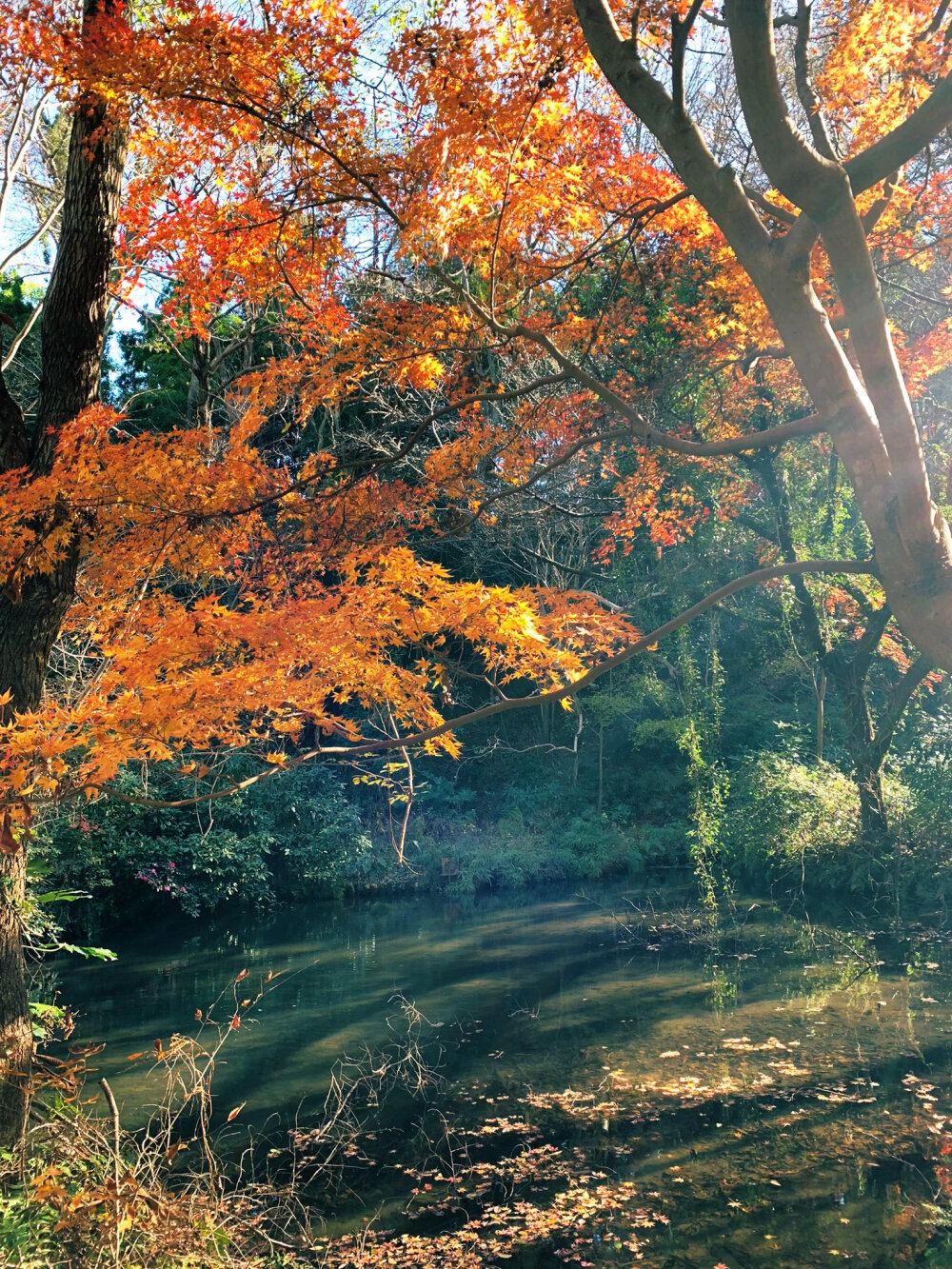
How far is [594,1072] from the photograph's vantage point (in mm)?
5926

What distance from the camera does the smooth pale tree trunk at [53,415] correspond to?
14.1 ft

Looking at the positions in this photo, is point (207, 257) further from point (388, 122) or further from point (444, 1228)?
point (444, 1228)

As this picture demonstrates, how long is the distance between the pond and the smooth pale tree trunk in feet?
5.37

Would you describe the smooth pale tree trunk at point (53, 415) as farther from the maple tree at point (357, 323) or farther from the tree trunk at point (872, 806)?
the tree trunk at point (872, 806)

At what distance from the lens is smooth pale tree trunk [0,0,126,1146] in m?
4.29

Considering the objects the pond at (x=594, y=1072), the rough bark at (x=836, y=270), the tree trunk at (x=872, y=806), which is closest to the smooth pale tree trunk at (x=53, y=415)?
the pond at (x=594, y=1072)

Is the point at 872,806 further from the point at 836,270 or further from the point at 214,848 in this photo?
the point at 836,270

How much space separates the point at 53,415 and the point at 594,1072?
5.09 m

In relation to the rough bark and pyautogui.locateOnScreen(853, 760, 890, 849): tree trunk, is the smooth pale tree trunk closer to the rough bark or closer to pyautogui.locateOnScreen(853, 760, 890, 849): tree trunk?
the rough bark

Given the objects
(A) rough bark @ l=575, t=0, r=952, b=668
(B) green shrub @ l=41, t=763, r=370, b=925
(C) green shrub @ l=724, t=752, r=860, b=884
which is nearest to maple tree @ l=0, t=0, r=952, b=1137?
(A) rough bark @ l=575, t=0, r=952, b=668

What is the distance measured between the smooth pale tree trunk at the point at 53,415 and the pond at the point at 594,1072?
1636mm

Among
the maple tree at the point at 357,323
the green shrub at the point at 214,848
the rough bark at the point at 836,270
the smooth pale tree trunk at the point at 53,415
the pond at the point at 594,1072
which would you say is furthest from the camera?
the green shrub at the point at 214,848

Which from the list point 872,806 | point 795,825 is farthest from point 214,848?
point 872,806

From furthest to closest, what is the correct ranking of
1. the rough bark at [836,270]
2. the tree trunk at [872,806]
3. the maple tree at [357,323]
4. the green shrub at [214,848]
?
the green shrub at [214,848], the tree trunk at [872,806], the maple tree at [357,323], the rough bark at [836,270]
